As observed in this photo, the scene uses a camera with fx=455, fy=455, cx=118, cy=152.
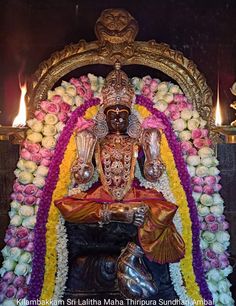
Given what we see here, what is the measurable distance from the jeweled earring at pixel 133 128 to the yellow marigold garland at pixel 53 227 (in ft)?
1.63

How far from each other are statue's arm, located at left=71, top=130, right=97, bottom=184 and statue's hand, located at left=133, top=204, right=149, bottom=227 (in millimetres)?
→ 525

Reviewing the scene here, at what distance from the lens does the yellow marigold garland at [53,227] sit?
11.8 feet

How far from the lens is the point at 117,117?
12.3ft

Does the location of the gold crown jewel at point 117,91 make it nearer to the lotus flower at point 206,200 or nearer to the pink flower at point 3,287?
the lotus flower at point 206,200

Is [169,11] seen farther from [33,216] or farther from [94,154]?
[33,216]

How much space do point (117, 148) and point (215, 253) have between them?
49.0 inches

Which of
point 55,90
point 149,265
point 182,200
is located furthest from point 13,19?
point 149,265

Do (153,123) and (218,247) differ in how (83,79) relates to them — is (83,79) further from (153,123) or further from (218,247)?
(218,247)

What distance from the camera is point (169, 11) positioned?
14.9 ft

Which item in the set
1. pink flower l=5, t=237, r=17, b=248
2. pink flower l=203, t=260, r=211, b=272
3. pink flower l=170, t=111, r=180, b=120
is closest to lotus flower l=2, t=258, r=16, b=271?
pink flower l=5, t=237, r=17, b=248

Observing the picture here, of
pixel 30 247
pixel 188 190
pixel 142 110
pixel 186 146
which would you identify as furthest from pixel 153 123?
pixel 30 247

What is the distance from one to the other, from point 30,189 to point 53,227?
39cm

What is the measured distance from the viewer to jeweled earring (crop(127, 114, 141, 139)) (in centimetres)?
391

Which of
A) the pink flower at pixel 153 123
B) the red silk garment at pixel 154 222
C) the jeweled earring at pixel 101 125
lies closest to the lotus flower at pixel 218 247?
the red silk garment at pixel 154 222
